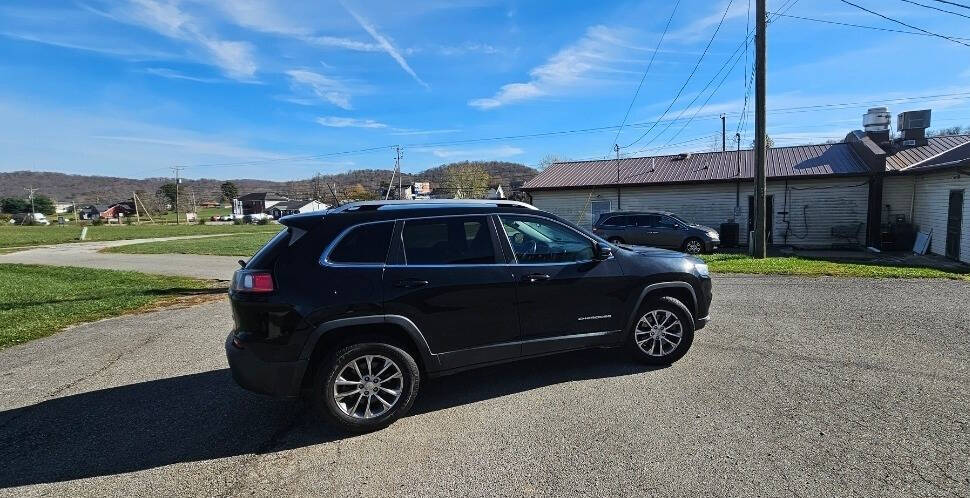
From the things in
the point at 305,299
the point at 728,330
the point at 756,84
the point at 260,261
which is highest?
the point at 756,84

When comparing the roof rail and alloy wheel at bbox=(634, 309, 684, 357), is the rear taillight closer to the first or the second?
the roof rail

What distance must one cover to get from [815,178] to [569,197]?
1024cm

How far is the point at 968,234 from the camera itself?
534 inches

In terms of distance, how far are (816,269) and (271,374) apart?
39.8ft

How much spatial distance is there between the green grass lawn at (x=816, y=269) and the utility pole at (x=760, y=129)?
1.00m

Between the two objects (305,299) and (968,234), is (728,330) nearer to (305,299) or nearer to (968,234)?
(305,299)

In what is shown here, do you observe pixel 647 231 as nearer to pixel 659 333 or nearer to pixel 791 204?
pixel 791 204

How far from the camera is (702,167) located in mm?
23312

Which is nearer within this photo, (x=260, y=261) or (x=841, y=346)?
(x=260, y=261)

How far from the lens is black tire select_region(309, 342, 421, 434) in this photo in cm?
383

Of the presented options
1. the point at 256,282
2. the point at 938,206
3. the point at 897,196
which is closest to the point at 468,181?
the point at 897,196

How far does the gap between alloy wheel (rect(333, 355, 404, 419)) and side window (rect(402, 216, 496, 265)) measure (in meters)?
0.85

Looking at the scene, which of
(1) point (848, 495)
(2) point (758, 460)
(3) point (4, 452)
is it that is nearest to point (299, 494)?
(3) point (4, 452)

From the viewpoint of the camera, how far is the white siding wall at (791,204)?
1980cm
